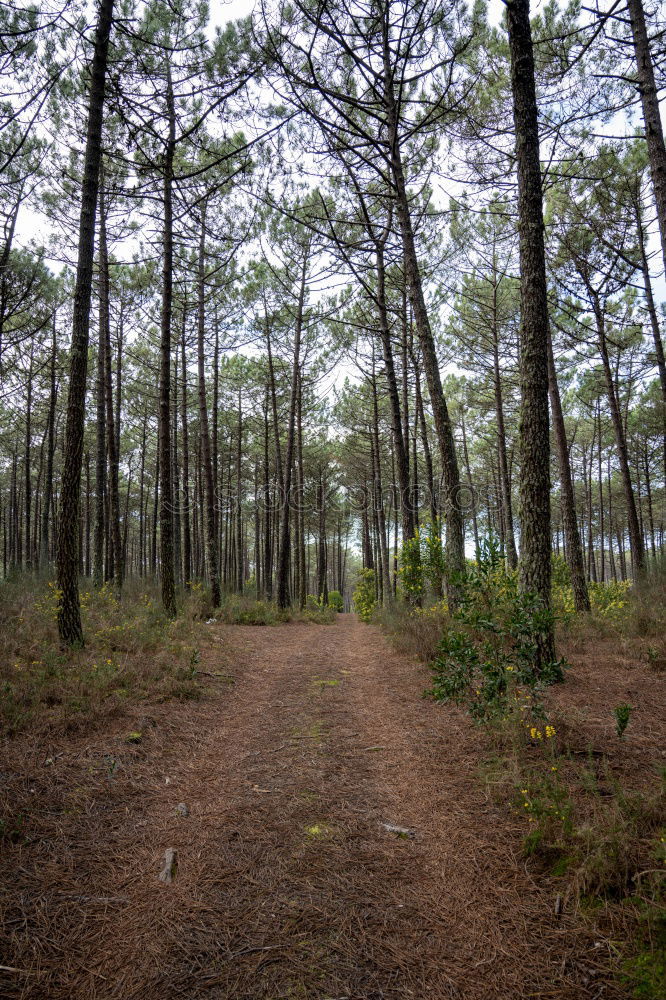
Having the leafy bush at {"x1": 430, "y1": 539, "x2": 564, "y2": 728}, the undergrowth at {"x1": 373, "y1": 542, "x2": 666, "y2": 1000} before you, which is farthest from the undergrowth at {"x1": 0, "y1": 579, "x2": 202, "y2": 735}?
the undergrowth at {"x1": 373, "y1": 542, "x2": 666, "y2": 1000}

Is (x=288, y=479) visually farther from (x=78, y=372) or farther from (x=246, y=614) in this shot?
(x=78, y=372)

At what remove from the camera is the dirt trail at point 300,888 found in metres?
1.63

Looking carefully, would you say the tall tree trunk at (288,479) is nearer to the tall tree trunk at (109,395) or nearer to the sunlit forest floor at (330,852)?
the tall tree trunk at (109,395)

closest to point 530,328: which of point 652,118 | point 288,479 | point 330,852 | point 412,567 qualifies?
point 652,118

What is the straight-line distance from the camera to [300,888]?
6.79 feet

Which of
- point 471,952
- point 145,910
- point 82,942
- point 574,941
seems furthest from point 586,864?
point 82,942

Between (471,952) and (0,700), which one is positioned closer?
(471,952)

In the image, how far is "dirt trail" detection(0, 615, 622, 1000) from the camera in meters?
1.63

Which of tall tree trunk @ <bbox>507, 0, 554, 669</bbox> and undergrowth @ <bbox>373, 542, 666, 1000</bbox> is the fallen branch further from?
tall tree trunk @ <bbox>507, 0, 554, 669</bbox>

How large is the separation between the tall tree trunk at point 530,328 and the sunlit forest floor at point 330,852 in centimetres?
160

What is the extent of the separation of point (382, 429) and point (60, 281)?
511 inches

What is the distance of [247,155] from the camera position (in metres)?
7.36

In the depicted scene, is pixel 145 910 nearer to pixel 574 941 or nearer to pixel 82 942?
pixel 82 942

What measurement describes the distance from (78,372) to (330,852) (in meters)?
5.91
